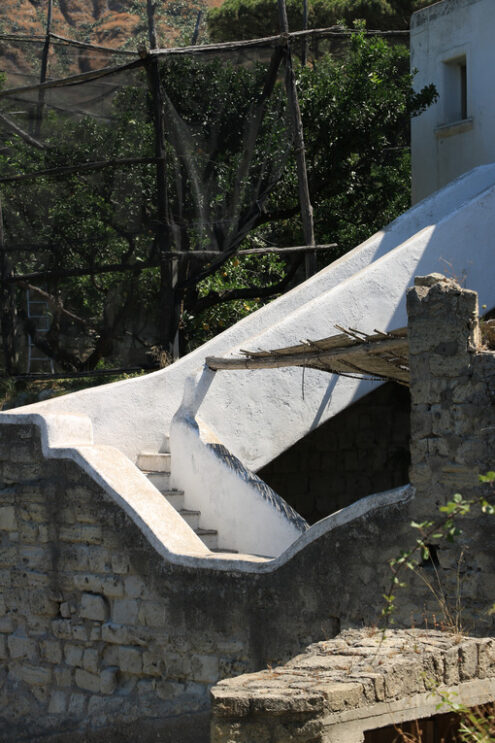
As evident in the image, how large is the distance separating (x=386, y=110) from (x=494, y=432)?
766cm

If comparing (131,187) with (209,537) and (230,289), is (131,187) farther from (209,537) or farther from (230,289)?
(209,537)

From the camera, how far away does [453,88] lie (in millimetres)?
12281

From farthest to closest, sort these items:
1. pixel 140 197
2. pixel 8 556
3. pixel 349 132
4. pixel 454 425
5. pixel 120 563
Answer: pixel 349 132
pixel 140 197
pixel 8 556
pixel 120 563
pixel 454 425

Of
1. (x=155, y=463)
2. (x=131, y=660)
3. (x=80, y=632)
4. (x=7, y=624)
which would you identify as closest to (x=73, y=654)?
(x=80, y=632)

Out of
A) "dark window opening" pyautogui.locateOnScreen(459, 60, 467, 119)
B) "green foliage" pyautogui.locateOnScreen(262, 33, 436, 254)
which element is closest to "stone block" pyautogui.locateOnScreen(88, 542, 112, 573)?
"green foliage" pyautogui.locateOnScreen(262, 33, 436, 254)

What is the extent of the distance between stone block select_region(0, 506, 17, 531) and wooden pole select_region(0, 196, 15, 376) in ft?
10.6

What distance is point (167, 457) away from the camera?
28.8 ft

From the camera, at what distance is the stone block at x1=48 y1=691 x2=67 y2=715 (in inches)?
299

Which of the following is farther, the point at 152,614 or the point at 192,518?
the point at 192,518

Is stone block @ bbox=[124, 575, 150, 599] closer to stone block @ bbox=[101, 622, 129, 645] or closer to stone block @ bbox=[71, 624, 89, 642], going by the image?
stone block @ bbox=[101, 622, 129, 645]

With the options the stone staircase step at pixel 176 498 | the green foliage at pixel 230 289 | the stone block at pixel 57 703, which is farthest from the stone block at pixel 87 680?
the green foliage at pixel 230 289

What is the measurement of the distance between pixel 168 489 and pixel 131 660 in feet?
5.69

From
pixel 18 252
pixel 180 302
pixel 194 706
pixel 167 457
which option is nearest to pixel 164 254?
pixel 180 302

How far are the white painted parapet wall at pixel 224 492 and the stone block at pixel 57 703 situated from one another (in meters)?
1.62
